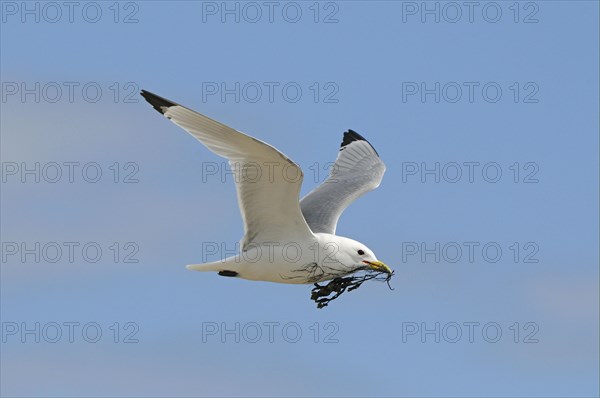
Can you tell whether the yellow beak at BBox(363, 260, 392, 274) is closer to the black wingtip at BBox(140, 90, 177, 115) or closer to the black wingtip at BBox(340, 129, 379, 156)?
the black wingtip at BBox(140, 90, 177, 115)

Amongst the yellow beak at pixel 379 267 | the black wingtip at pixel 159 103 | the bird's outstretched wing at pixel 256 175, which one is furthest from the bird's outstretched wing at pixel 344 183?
the black wingtip at pixel 159 103

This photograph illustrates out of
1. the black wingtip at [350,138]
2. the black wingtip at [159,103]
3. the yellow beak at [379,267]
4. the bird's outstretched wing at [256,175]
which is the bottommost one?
the yellow beak at [379,267]

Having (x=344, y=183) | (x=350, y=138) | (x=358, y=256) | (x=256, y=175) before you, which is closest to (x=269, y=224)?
(x=256, y=175)

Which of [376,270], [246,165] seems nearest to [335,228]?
[376,270]

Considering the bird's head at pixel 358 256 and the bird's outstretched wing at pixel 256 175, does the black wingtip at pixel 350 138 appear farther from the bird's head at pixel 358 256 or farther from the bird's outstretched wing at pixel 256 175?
the bird's outstretched wing at pixel 256 175

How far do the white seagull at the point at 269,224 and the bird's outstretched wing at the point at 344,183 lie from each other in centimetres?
81

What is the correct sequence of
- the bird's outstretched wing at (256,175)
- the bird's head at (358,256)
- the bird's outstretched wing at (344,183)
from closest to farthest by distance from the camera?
the bird's outstretched wing at (256,175)
the bird's head at (358,256)
the bird's outstretched wing at (344,183)

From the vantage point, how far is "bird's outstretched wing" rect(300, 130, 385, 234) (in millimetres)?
16105

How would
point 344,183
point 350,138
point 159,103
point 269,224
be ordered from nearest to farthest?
point 159,103 < point 269,224 < point 344,183 < point 350,138

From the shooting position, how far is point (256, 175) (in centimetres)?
1356

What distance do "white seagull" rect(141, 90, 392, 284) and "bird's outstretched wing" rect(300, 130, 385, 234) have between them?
0.81 m

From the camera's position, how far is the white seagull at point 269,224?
1328 cm

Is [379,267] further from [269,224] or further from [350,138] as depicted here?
[350,138]

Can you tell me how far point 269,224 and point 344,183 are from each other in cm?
373
